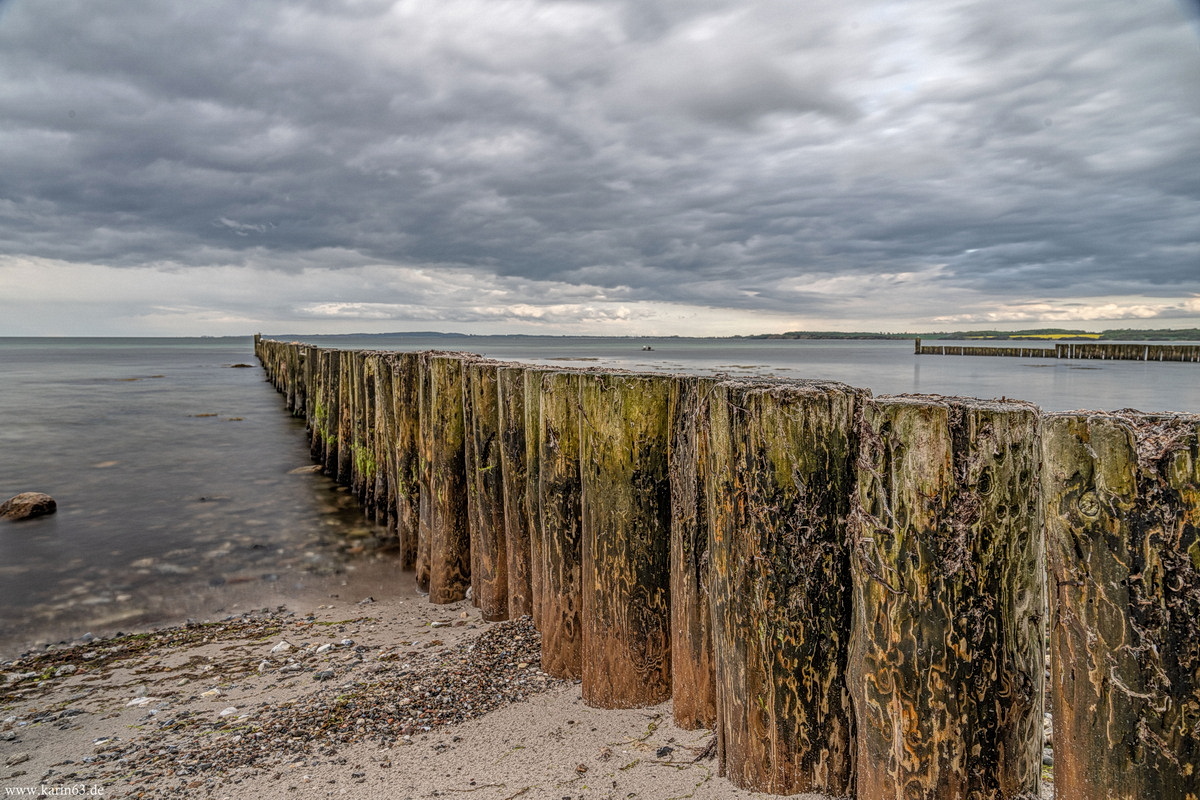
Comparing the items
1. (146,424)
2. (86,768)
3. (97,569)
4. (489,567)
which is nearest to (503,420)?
(489,567)

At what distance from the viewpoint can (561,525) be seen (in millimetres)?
3807

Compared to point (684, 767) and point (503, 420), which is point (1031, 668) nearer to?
point (684, 767)

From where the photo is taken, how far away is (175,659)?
15.4 feet

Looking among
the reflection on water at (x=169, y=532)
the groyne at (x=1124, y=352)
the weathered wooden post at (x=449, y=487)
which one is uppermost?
the groyne at (x=1124, y=352)

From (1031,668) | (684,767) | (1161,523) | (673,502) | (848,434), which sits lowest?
(684,767)

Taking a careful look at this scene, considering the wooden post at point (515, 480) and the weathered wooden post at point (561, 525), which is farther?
the wooden post at point (515, 480)

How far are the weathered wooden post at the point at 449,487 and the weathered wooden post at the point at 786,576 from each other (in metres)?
3.40

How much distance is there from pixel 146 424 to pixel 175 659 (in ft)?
49.8

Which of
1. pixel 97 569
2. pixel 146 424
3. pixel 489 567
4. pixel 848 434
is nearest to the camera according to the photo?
pixel 848 434

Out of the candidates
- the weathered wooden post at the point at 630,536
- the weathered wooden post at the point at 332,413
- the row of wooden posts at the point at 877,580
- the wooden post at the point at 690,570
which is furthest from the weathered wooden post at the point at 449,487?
the weathered wooden post at the point at 332,413

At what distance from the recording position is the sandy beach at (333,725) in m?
2.92

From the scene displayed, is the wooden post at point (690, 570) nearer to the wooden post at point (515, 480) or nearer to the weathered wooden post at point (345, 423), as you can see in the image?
the wooden post at point (515, 480)

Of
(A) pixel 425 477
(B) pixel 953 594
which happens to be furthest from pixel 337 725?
(B) pixel 953 594

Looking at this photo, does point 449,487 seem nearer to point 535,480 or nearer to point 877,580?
point 535,480
